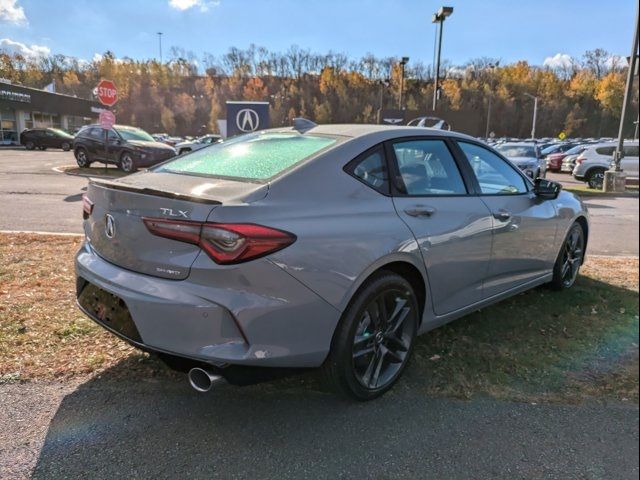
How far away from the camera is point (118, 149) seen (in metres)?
17.0

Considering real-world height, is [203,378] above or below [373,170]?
below

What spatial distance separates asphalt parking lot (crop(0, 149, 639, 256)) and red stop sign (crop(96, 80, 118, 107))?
255cm

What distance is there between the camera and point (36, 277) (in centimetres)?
493

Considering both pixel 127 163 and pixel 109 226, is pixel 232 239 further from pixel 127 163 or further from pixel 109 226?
pixel 127 163

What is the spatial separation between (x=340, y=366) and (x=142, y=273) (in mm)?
1132

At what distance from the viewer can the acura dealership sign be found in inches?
435

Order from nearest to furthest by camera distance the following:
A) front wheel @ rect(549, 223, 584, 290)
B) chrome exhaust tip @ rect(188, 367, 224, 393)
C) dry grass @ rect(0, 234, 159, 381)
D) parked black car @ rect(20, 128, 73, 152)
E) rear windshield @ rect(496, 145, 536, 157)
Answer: chrome exhaust tip @ rect(188, 367, 224, 393), dry grass @ rect(0, 234, 159, 381), front wheel @ rect(549, 223, 584, 290), rear windshield @ rect(496, 145, 536, 157), parked black car @ rect(20, 128, 73, 152)

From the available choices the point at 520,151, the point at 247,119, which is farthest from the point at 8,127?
the point at 520,151

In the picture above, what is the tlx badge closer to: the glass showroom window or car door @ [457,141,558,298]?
car door @ [457,141,558,298]

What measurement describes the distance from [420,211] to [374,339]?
81 centimetres

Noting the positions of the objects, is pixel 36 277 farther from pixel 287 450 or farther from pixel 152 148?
pixel 152 148

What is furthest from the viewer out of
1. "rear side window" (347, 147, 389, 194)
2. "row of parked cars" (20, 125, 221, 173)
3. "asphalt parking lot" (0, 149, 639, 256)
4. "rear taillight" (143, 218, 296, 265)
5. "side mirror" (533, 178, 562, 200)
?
"row of parked cars" (20, 125, 221, 173)

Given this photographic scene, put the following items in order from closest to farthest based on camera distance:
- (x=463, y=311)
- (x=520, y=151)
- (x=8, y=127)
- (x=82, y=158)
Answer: (x=463, y=311)
(x=8, y=127)
(x=82, y=158)
(x=520, y=151)

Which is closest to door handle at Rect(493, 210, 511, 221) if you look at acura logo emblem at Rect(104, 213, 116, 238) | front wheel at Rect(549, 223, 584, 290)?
front wheel at Rect(549, 223, 584, 290)
